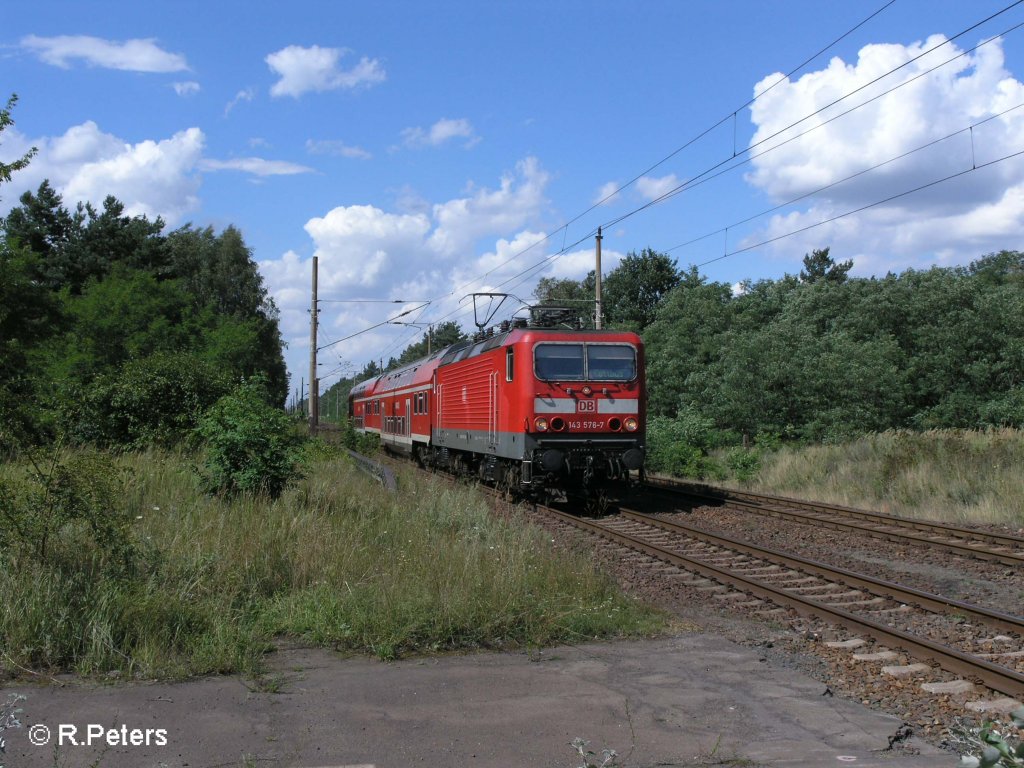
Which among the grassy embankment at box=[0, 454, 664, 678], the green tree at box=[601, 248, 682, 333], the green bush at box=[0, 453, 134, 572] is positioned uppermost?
the green tree at box=[601, 248, 682, 333]

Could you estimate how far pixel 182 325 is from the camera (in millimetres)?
31016

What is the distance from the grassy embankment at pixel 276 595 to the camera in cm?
598

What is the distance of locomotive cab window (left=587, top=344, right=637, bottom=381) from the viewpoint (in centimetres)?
1538

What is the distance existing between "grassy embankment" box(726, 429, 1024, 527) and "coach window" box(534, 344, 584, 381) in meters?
6.16

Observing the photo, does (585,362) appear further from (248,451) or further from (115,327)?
(115,327)

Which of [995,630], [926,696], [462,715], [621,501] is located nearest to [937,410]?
[621,501]

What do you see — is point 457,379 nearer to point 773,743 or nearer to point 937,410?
point 773,743

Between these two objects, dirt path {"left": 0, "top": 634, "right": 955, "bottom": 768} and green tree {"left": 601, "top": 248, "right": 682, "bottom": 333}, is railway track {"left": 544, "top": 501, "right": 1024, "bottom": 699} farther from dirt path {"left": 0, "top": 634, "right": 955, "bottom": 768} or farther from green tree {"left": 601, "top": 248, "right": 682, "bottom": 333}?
green tree {"left": 601, "top": 248, "right": 682, "bottom": 333}

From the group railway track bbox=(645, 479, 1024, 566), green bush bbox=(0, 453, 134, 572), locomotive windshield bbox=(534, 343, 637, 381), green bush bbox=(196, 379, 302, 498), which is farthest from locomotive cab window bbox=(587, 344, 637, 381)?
green bush bbox=(0, 453, 134, 572)

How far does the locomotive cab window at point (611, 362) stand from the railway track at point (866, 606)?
353cm

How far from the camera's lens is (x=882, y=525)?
13.7 metres

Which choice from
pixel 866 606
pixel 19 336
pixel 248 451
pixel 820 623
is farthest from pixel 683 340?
pixel 820 623

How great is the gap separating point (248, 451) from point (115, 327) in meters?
17.8

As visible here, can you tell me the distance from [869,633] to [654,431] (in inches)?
695
